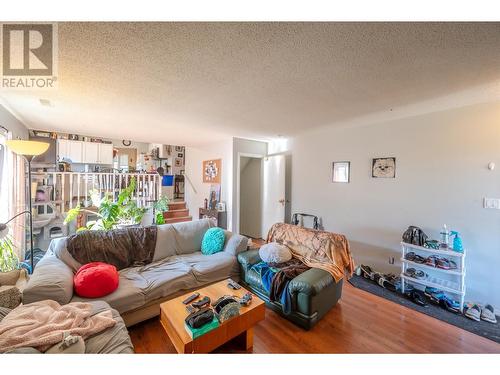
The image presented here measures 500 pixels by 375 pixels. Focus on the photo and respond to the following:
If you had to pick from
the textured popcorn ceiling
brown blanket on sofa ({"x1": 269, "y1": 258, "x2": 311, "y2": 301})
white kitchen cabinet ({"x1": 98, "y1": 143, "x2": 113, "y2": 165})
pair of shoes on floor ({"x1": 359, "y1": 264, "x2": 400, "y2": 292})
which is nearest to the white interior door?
the textured popcorn ceiling

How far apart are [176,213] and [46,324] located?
4.42m

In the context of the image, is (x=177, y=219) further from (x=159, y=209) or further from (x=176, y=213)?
(x=159, y=209)

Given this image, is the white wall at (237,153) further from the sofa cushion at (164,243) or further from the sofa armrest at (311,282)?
Result: the sofa armrest at (311,282)

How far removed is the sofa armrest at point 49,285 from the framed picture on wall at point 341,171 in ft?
11.8

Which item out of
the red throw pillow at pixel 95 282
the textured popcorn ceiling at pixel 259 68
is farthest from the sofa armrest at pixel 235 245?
the textured popcorn ceiling at pixel 259 68

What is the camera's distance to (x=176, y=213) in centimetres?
556

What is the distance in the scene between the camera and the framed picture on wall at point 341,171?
3.41m

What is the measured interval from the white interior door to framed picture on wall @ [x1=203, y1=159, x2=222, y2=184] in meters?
1.02

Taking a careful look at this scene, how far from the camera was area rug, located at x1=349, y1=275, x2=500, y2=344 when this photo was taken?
1908 mm

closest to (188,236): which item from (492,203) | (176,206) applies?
(176,206)

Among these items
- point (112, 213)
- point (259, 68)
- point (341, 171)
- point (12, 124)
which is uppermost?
point (259, 68)

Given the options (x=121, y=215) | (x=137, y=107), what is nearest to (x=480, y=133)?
(x=137, y=107)

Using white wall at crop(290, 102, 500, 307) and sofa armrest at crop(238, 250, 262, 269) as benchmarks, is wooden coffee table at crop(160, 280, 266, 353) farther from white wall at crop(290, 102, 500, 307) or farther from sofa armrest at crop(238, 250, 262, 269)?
white wall at crop(290, 102, 500, 307)
